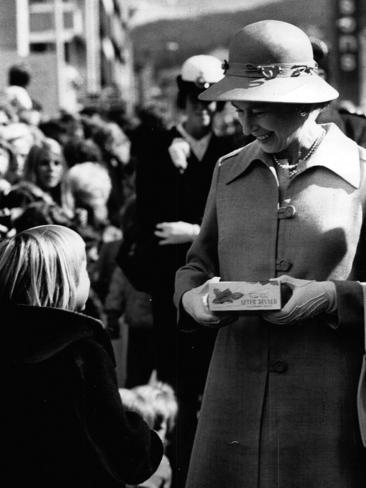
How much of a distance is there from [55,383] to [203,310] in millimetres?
545

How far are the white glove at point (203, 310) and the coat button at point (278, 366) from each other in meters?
0.20

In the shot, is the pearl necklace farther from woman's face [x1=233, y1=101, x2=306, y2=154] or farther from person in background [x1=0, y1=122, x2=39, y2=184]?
person in background [x1=0, y1=122, x2=39, y2=184]

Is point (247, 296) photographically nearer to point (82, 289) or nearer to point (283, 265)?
point (283, 265)

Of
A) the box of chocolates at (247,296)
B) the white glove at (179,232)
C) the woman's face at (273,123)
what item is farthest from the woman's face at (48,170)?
the box of chocolates at (247,296)

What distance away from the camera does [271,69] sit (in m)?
4.00

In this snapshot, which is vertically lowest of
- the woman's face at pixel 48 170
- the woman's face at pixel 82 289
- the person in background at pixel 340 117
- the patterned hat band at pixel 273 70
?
the woman's face at pixel 48 170

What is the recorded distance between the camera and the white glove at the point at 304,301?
3.86 meters

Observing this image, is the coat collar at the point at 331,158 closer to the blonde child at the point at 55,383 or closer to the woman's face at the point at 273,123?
the woman's face at the point at 273,123

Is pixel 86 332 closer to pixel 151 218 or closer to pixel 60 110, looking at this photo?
pixel 151 218

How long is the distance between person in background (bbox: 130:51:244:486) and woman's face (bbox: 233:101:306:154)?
6.20ft

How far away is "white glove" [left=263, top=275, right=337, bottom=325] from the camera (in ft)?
12.7

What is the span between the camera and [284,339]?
406 cm

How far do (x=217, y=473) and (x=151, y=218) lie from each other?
2283mm

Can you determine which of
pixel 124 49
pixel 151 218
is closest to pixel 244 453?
pixel 151 218
